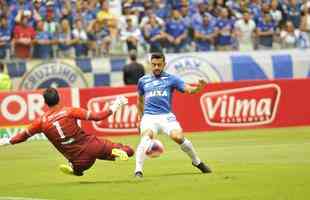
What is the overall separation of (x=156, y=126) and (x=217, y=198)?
3.34 metres

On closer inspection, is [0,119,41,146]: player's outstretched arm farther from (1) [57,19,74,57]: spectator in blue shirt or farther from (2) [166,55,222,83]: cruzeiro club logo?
(2) [166,55,222,83]: cruzeiro club logo

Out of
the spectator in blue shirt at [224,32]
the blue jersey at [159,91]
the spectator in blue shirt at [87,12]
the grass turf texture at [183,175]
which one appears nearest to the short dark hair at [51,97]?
the grass turf texture at [183,175]

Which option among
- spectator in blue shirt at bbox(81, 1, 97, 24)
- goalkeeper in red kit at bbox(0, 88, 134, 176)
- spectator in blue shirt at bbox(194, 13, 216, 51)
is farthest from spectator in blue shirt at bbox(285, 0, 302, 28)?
goalkeeper in red kit at bbox(0, 88, 134, 176)

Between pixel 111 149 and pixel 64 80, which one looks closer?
pixel 111 149

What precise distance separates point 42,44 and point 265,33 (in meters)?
7.69

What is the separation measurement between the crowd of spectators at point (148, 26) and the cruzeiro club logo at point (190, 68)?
0.37 meters

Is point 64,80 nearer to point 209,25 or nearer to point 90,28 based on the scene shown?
point 90,28

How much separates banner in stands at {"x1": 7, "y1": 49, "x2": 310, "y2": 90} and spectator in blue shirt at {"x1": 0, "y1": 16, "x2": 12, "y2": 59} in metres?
0.38

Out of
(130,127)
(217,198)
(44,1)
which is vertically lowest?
(130,127)

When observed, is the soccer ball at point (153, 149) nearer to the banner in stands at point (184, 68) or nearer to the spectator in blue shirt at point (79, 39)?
the banner in stands at point (184, 68)

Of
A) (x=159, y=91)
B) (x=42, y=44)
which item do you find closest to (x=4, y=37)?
(x=42, y=44)

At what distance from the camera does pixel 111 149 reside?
46.2ft

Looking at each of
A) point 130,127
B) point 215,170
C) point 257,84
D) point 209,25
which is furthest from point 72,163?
point 209,25

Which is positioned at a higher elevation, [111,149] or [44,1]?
[44,1]
